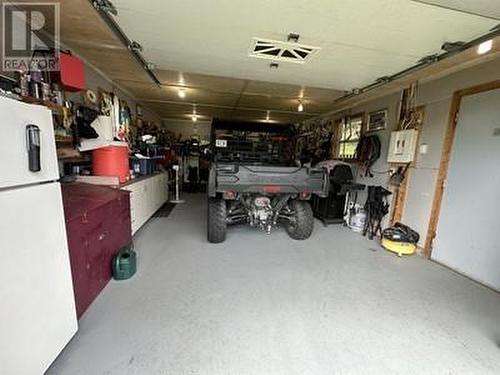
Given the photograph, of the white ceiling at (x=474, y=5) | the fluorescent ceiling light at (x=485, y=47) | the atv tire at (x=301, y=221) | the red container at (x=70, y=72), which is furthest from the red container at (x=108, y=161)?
the fluorescent ceiling light at (x=485, y=47)

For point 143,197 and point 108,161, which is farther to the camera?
point 143,197

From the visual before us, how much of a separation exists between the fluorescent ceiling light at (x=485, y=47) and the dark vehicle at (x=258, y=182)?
2065mm

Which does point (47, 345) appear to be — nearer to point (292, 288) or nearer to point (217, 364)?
point (217, 364)

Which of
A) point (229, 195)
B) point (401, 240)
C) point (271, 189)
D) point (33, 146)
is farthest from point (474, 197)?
point (33, 146)

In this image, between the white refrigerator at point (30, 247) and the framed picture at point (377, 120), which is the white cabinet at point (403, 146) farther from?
the white refrigerator at point (30, 247)

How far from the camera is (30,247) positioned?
3.99ft

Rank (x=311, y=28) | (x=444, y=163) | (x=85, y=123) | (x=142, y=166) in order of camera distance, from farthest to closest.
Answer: (x=142, y=166) < (x=444, y=163) < (x=85, y=123) < (x=311, y=28)

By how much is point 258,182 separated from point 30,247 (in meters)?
2.45

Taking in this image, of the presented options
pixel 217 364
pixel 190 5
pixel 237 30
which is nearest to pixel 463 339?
pixel 217 364

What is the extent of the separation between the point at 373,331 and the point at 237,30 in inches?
115

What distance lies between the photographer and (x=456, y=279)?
2801 mm

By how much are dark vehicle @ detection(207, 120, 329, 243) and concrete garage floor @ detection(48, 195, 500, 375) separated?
664 millimetres

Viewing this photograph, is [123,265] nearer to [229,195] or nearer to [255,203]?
[229,195]

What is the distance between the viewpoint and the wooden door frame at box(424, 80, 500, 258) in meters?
3.10
